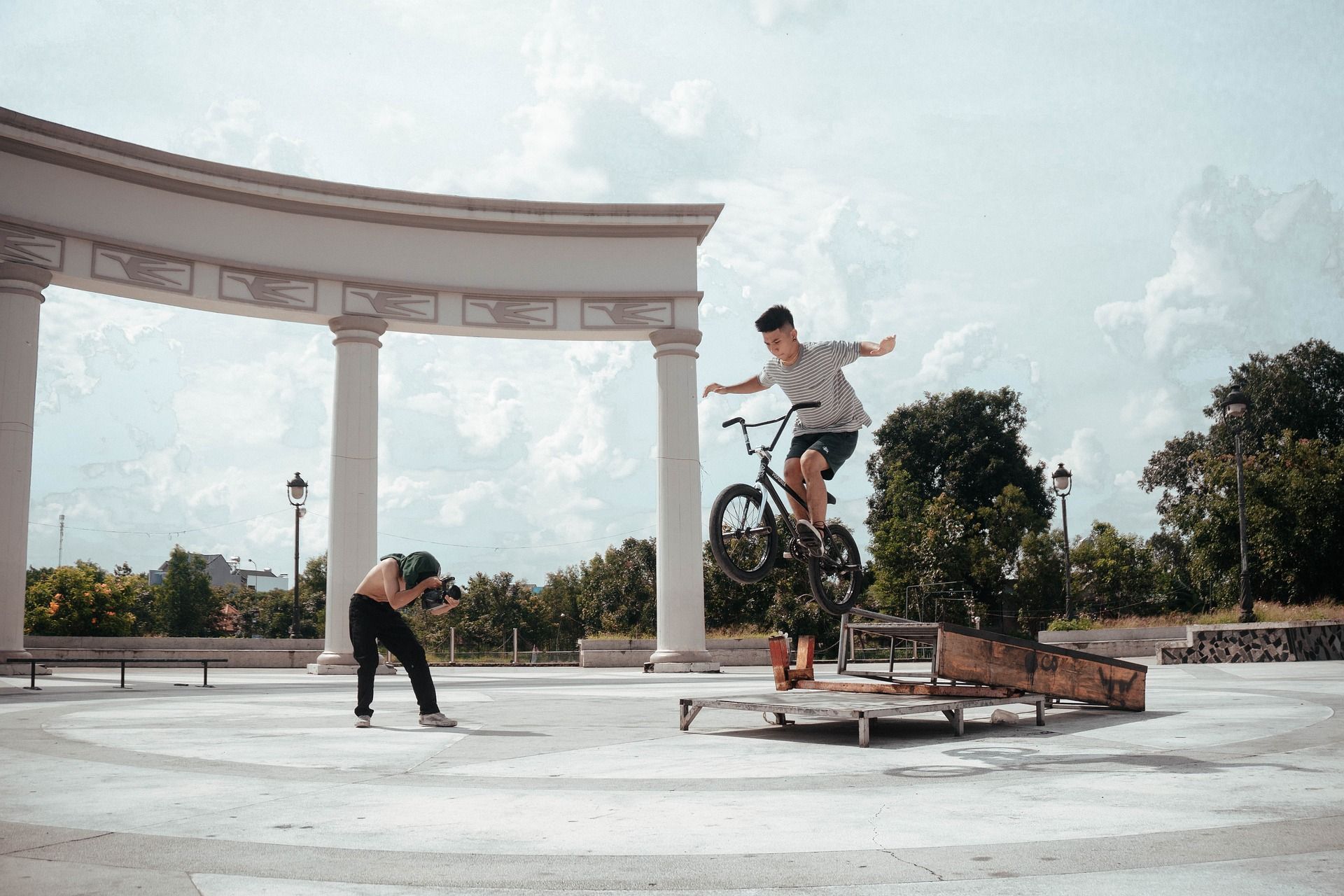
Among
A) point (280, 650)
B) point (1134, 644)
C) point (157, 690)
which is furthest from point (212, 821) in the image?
point (1134, 644)

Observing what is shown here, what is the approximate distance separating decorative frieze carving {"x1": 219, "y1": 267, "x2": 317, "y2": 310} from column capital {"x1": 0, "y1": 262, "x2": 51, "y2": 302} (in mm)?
3443

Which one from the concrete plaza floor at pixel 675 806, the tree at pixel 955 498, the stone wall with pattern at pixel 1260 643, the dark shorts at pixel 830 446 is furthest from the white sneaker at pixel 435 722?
the tree at pixel 955 498

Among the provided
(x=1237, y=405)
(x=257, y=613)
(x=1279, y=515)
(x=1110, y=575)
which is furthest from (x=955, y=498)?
(x=257, y=613)

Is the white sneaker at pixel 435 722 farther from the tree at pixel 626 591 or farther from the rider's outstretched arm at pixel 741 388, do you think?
the tree at pixel 626 591

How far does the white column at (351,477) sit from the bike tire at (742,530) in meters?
14.9

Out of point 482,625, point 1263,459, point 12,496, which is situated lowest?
point 482,625

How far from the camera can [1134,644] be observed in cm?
3091

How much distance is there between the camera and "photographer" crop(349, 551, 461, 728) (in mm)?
10617

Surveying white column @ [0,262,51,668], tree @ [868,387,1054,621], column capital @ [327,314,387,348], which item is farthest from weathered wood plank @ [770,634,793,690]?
tree @ [868,387,1054,621]

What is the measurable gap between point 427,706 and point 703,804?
559cm

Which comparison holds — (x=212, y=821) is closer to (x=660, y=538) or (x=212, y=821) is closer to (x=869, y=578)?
(x=660, y=538)

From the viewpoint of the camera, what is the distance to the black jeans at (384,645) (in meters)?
10.8

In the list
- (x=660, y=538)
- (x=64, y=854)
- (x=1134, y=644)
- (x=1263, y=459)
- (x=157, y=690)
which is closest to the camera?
(x=64, y=854)

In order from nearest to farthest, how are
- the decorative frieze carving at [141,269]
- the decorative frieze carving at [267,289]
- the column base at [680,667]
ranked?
the decorative frieze carving at [141,269], the decorative frieze carving at [267,289], the column base at [680,667]
